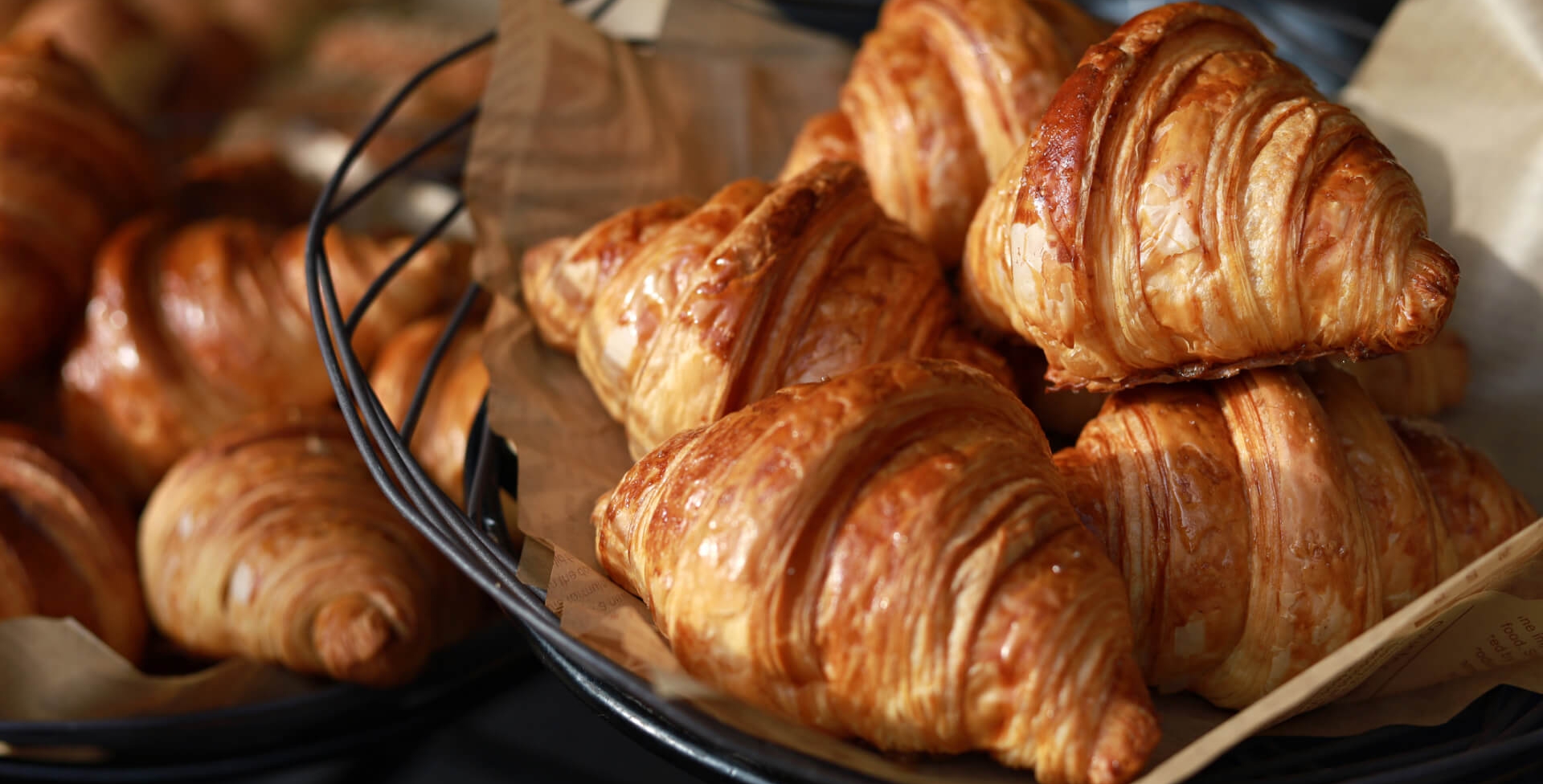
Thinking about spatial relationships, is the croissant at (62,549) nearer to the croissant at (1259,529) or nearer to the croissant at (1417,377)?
the croissant at (1259,529)

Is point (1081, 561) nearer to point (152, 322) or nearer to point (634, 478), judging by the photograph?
point (634, 478)

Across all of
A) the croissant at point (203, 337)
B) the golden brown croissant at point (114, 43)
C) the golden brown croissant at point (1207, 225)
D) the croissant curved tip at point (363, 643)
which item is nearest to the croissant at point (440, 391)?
the croissant at point (203, 337)

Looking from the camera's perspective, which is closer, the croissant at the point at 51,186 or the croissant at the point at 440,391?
the croissant at the point at 440,391

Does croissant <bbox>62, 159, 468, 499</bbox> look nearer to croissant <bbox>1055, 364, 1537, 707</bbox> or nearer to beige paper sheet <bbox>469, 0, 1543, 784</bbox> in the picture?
beige paper sheet <bbox>469, 0, 1543, 784</bbox>

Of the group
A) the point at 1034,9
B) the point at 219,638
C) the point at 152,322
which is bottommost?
the point at 219,638

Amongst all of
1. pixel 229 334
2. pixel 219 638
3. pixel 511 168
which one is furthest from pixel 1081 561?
pixel 229 334

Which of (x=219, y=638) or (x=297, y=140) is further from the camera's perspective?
(x=297, y=140)

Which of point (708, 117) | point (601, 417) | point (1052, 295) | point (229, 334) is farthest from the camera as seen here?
point (229, 334)

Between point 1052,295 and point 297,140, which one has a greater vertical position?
point 1052,295
